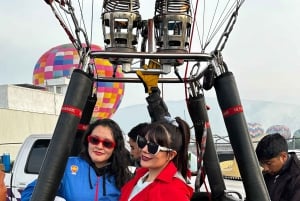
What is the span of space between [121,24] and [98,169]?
2.03ft

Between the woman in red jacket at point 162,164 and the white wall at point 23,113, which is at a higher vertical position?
the white wall at point 23,113

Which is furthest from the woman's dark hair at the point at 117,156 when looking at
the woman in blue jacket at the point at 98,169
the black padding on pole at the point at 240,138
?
the black padding on pole at the point at 240,138

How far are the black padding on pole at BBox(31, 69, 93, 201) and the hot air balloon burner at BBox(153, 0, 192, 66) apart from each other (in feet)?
1.18

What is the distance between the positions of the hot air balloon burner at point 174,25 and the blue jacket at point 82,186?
23.1 inches

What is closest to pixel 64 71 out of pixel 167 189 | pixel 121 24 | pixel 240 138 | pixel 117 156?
pixel 117 156

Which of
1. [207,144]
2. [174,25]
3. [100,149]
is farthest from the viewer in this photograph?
[207,144]

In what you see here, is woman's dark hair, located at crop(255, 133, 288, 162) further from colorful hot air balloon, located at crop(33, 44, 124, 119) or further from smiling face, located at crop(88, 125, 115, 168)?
colorful hot air balloon, located at crop(33, 44, 124, 119)

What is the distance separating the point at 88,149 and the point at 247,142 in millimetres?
691

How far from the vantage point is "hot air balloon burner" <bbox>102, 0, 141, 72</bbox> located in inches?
85.0

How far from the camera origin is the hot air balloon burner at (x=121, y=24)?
216cm

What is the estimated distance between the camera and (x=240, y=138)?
6.60 ft

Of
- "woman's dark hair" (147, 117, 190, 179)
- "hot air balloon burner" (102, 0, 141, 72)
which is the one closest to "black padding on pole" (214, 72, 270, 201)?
"woman's dark hair" (147, 117, 190, 179)

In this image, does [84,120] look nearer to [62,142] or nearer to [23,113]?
[62,142]

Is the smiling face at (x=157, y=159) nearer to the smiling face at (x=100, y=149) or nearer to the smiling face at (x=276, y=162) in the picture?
the smiling face at (x=100, y=149)
